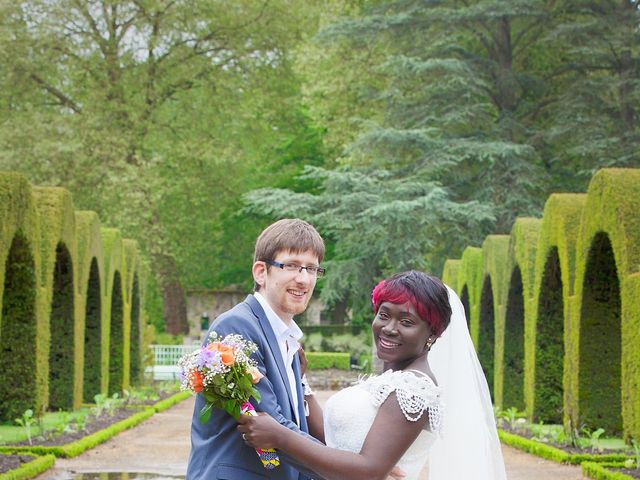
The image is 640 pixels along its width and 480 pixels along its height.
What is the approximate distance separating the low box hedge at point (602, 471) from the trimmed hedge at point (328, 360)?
22.4 meters

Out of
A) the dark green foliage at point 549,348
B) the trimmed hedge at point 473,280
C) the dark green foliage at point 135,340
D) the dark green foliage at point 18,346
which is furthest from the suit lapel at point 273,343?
the dark green foliage at point 135,340

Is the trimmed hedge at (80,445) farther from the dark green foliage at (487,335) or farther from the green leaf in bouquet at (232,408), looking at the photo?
the dark green foliage at (487,335)

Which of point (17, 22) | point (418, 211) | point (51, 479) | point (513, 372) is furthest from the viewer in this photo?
point (17, 22)

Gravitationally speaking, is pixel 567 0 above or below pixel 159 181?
above

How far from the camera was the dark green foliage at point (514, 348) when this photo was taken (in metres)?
18.3

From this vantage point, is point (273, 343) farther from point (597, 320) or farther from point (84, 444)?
point (597, 320)

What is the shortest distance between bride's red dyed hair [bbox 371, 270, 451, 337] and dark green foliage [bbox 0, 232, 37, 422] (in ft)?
35.8

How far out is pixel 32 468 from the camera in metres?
9.68

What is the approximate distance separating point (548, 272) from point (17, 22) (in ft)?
73.9

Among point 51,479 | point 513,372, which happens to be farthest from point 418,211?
point 51,479

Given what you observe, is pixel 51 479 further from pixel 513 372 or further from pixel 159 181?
pixel 159 181

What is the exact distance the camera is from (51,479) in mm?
9664

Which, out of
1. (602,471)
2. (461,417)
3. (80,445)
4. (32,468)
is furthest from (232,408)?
(80,445)

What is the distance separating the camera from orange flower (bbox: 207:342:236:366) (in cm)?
318
